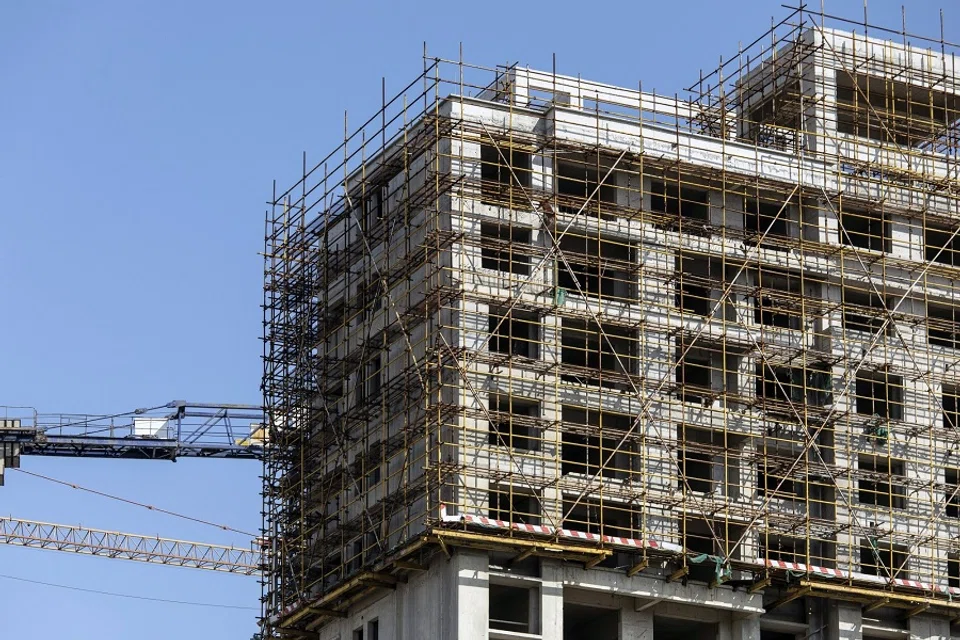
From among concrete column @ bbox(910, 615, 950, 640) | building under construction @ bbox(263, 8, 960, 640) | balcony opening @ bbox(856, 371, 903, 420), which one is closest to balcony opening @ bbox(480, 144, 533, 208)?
building under construction @ bbox(263, 8, 960, 640)

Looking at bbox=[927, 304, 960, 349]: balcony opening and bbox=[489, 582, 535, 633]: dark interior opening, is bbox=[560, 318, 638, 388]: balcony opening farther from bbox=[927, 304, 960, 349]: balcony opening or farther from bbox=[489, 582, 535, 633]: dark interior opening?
bbox=[927, 304, 960, 349]: balcony opening

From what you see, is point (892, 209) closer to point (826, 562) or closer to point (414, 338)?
point (826, 562)

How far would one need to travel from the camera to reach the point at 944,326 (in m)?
90.9

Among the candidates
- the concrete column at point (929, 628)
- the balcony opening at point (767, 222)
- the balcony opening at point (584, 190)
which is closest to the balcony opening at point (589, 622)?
the concrete column at point (929, 628)

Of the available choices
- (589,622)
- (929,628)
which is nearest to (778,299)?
(929,628)

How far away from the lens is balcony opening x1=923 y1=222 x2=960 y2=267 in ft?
303

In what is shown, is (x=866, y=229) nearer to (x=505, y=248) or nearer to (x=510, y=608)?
(x=505, y=248)

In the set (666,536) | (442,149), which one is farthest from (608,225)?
(666,536)

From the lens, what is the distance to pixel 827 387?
288 feet

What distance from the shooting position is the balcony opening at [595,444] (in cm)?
8175

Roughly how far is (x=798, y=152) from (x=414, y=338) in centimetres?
1852

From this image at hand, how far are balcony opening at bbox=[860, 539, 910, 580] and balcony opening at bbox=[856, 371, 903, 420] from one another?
5.26 m

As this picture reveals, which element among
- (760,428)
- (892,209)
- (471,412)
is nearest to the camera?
(471,412)

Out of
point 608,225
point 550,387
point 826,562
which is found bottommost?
point 826,562
